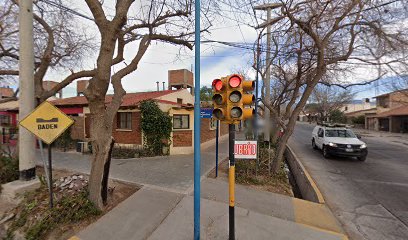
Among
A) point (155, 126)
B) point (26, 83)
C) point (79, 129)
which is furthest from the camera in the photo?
point (79, 129)

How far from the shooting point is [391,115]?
105 ft

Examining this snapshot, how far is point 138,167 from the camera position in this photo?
9.03m

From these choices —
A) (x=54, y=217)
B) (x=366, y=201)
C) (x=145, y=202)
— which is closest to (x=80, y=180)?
(x=54, y=217)

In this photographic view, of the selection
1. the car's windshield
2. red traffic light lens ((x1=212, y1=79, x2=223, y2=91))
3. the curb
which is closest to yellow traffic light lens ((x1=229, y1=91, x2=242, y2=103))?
red traffic light lens ((x1=212, y1=79, x2=223, y2=91))

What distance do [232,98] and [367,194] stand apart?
616cm

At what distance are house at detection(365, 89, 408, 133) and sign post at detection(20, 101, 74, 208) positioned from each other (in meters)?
37.6

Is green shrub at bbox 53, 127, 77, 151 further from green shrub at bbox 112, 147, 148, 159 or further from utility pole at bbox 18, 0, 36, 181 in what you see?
utility pole at bbox 18, 0, 36, 181

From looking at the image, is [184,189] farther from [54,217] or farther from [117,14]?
[117,14]

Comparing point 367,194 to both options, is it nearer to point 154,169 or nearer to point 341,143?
point 341,143

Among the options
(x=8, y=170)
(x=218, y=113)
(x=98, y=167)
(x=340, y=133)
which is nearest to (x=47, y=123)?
(x=98, y=167)

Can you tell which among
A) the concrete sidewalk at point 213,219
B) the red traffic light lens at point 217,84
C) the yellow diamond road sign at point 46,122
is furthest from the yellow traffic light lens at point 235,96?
the yellow diamond road sign at point 46,122

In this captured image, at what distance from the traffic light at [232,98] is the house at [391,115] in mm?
35271

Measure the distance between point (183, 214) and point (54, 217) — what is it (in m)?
2.82

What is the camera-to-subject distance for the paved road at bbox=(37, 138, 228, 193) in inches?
271
